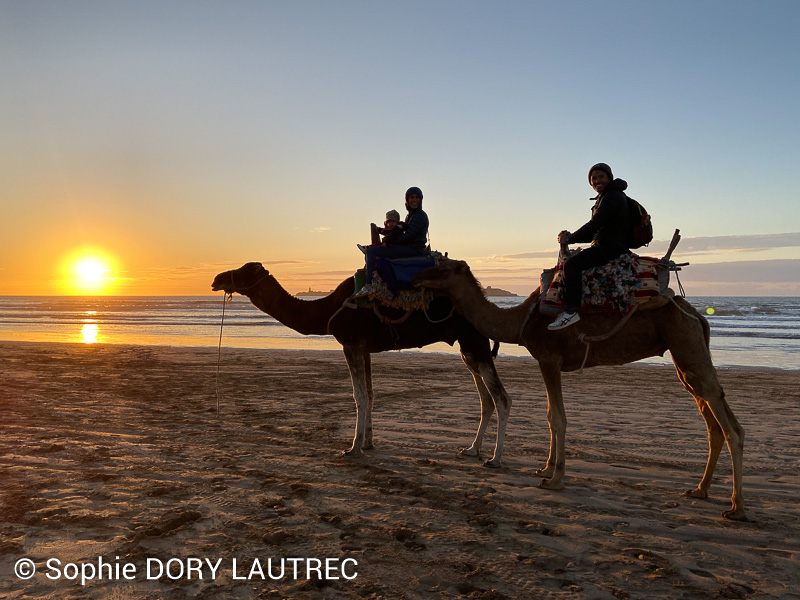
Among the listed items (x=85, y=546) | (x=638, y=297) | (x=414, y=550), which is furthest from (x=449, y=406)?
(x=85, y=546)

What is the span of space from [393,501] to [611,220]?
12.4 feet

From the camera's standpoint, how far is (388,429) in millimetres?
9562

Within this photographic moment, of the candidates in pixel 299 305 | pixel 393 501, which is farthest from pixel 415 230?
pixel 393 501

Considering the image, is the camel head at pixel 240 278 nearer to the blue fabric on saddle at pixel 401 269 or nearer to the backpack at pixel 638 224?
the blue fabric on saddle at pixel 401 269

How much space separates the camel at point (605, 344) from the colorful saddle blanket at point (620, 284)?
201mm

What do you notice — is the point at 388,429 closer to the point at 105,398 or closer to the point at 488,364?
the point at 488,364

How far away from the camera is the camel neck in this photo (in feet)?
27.1

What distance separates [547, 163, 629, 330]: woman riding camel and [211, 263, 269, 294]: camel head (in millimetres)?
4468

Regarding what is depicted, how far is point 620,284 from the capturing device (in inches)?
236

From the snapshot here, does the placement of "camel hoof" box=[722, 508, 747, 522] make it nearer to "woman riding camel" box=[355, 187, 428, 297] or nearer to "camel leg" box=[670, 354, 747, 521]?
"camel leg" box=[670, 354, 747, 521]

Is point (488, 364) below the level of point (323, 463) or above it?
above

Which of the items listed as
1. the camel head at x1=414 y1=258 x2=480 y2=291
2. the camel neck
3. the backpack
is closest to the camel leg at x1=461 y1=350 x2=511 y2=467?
the camel head at x1=414 y1=258 x2=480 y2=291

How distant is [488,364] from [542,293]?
1.61 metres

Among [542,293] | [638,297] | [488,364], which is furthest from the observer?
[488,364]
